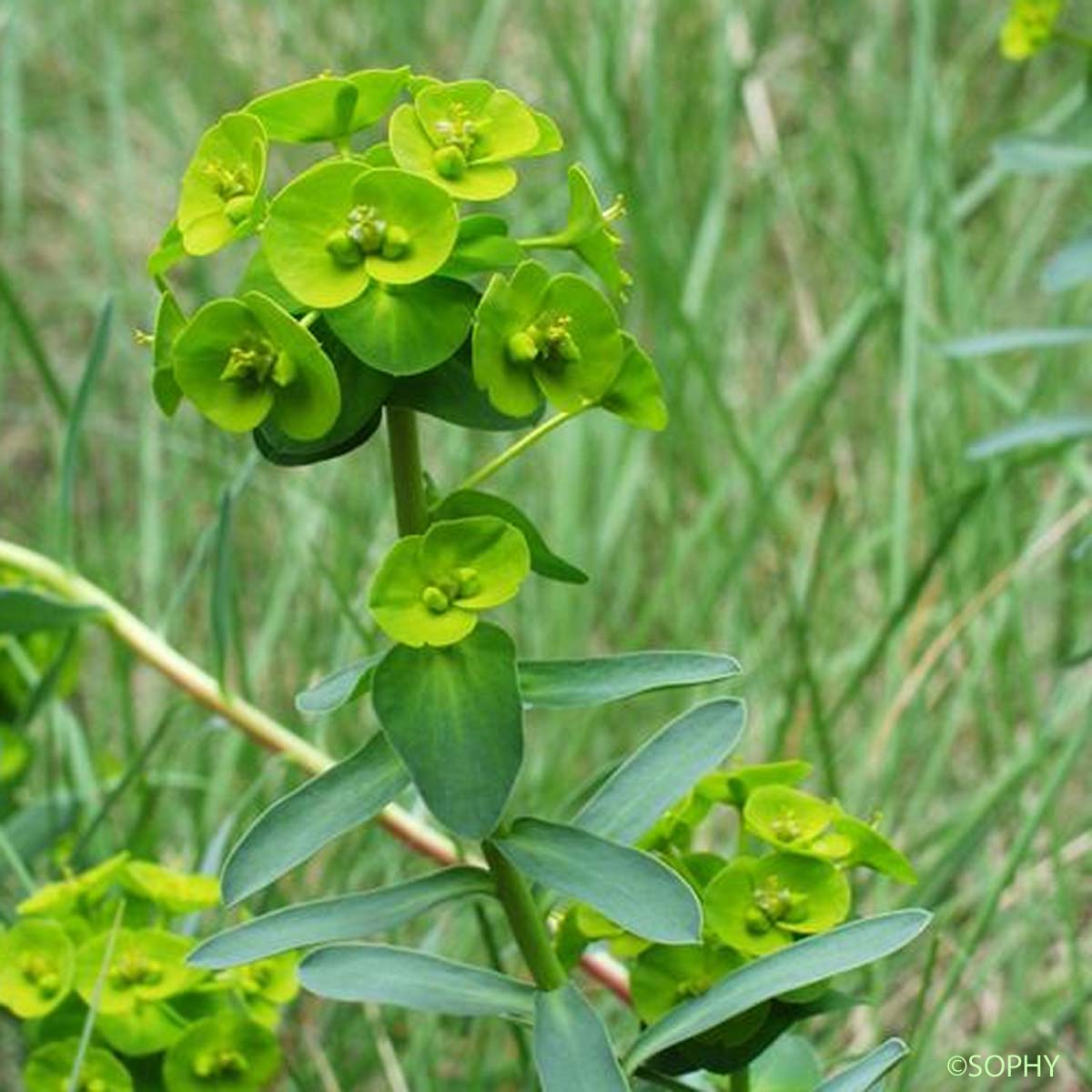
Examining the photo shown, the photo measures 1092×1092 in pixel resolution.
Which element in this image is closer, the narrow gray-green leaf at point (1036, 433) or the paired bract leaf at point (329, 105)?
the paired bract leaf at point (329, 105)

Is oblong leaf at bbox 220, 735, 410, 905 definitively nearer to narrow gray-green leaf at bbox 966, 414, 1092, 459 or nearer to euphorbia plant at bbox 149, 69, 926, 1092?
euphorbia plant at bbox 149, 69, 926, 1092

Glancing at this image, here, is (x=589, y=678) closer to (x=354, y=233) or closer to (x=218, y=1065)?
(x=354, y=233)

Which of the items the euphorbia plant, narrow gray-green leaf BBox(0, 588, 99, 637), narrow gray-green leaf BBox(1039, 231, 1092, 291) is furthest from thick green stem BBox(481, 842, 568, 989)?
narrow gray-green leaf BBox(1039, 231, 1092, 291)

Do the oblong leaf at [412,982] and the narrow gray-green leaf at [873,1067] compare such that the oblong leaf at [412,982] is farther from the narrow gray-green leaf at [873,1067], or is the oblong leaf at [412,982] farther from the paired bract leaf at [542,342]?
the paired bract leaf at [542,342]

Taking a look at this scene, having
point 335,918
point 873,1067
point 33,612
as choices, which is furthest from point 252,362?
point 33,612

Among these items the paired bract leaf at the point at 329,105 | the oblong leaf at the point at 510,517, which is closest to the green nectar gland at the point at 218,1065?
the oblong leaf at the point at 510,517

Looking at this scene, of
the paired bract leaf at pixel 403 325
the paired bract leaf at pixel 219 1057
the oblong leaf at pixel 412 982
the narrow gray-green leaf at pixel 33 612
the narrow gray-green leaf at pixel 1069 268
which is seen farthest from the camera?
the narrow gray-green leaf at pixel 1069 268

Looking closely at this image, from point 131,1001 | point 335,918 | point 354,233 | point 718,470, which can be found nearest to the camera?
point 354,233
